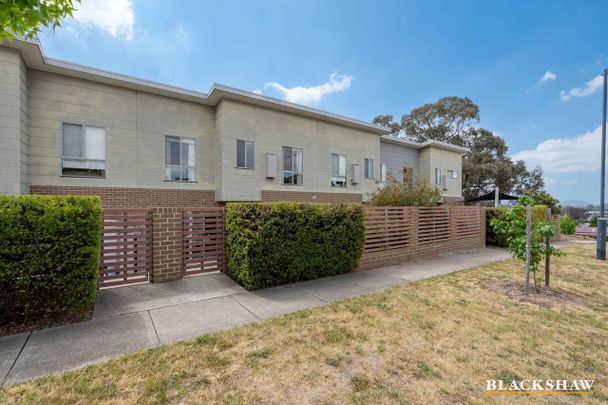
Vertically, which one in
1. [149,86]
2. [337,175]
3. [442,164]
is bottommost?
[337,175]

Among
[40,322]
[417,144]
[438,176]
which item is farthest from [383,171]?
[40,322]

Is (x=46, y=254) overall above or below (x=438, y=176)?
below

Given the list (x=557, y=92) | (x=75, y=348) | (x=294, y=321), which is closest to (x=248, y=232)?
(x=294, y=321)

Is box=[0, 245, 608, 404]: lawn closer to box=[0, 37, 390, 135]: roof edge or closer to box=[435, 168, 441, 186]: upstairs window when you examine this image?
box=[0, 37, 390, 135]: roof edge

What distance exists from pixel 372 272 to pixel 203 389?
523cm

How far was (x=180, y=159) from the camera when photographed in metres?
11.1

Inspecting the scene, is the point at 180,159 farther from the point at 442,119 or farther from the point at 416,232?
the point at 442,119

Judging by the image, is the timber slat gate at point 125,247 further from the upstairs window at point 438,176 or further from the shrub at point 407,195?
the upstairs window at point 438,176

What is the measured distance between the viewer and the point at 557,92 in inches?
555

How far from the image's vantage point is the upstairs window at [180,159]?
10789 mm

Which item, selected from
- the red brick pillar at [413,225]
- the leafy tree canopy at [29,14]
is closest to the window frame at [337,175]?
the red brick pillar at [413,225]

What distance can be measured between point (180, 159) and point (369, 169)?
10597mm

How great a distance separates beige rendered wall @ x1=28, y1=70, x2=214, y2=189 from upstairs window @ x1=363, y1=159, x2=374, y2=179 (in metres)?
8.97

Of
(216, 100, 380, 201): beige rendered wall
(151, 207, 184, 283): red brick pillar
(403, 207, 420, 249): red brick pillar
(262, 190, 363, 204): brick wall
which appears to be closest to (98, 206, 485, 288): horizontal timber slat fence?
(151, 207, 184, 283): red brick pillar
